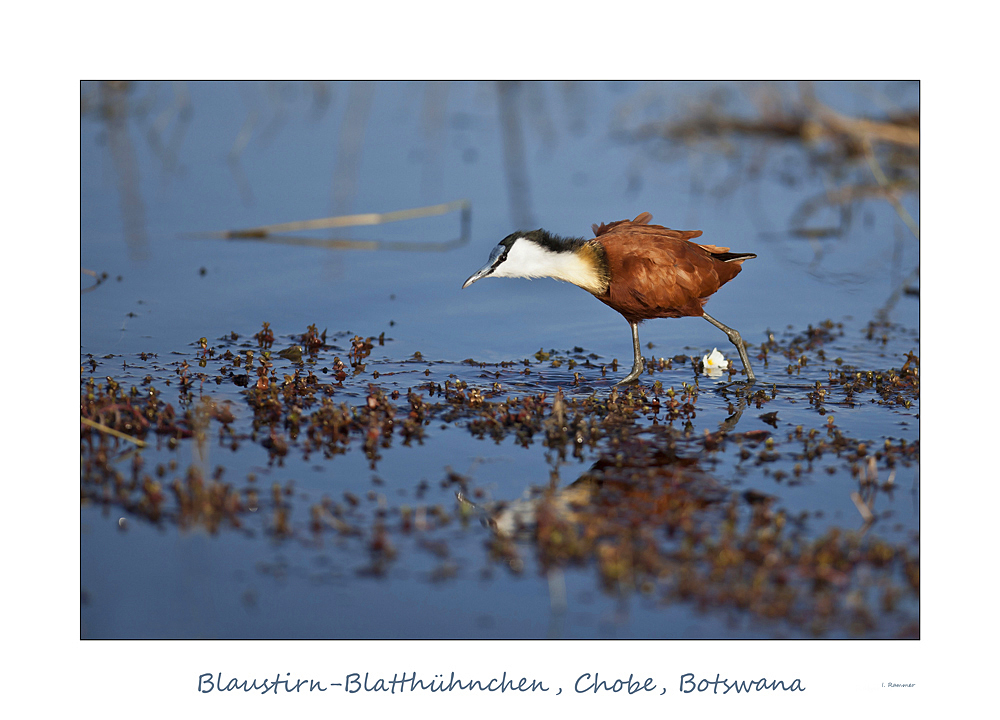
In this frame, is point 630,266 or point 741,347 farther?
point 741,347

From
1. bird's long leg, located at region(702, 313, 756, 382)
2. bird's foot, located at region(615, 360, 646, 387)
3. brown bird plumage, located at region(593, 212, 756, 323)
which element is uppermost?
brown bird plumage, located at region(593, 212, 756, 323)

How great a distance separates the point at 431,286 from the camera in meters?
9.03

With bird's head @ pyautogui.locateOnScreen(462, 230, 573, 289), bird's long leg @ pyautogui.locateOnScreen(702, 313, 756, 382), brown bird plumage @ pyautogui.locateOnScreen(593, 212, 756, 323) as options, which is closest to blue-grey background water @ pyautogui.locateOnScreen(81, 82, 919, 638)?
bird's long leg @ pyautogui.locateOnScreen(702, 313, 756, 382)

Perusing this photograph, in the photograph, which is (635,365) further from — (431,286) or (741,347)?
(431,286)

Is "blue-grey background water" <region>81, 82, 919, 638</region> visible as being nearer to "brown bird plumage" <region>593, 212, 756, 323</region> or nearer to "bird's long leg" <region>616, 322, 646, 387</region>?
"bird's long leg" <region>616, 322, 646, 387</region>

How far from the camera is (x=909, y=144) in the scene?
11117 millimetres

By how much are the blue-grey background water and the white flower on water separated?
0.17 meters

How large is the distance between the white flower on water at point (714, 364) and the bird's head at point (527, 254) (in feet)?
4.56

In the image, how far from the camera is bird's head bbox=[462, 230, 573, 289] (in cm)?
696

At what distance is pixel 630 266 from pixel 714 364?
3.78 feet

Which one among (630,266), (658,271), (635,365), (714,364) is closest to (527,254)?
(630,266)

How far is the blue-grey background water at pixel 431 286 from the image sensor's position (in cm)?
451

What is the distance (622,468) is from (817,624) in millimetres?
1587

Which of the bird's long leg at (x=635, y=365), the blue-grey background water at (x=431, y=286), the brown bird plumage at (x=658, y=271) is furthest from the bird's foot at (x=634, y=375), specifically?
the brown bird plumage at (x=658, y=271)
